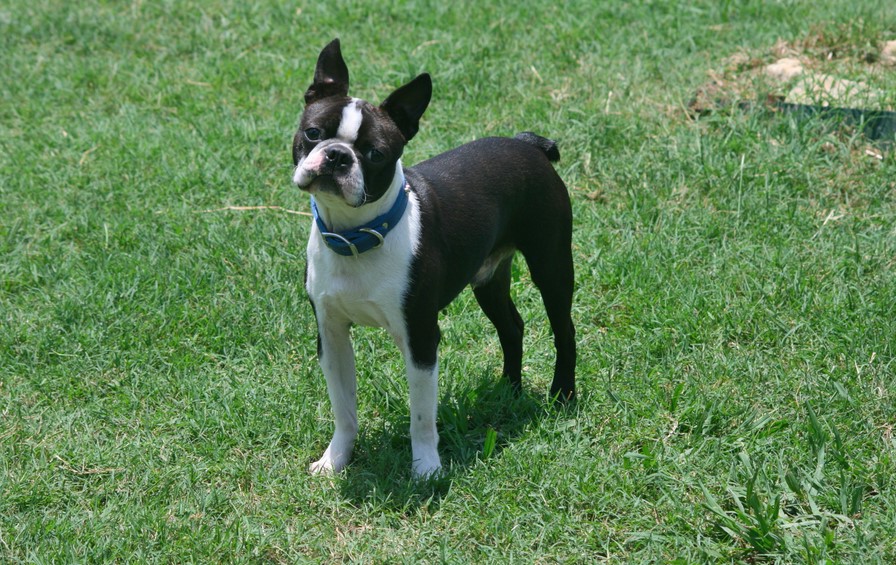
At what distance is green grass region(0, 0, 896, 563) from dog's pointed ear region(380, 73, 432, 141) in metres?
1.27

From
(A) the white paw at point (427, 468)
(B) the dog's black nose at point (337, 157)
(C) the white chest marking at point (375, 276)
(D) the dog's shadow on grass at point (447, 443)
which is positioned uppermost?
(B) the dog's black nose at point (337, 157)

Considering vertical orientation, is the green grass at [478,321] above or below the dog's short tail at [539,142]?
below

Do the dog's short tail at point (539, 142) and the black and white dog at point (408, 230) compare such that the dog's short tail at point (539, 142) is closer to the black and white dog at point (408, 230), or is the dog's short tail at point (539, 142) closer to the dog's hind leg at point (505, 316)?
the black and white dog at point (408, 230)

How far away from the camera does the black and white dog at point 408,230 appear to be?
3.59 metres

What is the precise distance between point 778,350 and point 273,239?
2778mm

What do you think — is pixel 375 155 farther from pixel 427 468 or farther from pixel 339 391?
pixel 427 468

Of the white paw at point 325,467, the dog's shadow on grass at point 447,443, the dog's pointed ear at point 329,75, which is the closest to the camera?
the dog's pointed ear at point 329,75

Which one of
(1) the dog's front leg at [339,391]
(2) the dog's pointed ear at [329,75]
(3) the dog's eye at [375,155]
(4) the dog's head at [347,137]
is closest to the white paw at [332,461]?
(1) the dog's front leg at [339,391]

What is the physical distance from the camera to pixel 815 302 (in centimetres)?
495

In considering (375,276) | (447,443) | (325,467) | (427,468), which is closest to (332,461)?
(325,467)

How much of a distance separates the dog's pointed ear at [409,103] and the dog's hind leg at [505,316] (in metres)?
0.92

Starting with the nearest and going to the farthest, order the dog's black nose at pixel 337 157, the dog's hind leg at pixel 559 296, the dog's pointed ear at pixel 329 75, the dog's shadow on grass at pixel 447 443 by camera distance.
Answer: the dog's black nose at pixel 337 157 → the dog's pointed ear at pixel 329 75 → the dog's shadow on grass at pixel 447 443 → the dog's hind leg at pixel 559 296

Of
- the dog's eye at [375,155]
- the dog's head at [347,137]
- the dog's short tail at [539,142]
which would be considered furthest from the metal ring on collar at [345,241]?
the dog's short tail at [539,142]

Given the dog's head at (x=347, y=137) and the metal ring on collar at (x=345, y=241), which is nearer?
the dog's head at (x=347, y=137)
